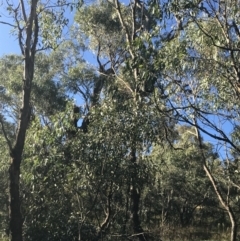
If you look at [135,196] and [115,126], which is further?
[135,196]

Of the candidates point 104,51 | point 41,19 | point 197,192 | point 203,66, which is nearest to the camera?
point 203,66

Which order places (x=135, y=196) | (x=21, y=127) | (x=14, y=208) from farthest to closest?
(x=135, y=196)
(x=21, y=127)
(x=14, y=208)

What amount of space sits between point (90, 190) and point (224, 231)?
18426mm

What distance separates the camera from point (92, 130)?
830 centimetres

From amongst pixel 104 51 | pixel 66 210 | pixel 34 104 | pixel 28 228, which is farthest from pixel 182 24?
pixel 34 104

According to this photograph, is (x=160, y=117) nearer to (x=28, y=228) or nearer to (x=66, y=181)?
(x=66, y=181)

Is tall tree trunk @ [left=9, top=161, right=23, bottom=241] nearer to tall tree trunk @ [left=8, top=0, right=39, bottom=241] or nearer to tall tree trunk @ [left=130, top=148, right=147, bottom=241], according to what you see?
tall tree trunk @ [left=8, top=0, right=39, bottom=241]

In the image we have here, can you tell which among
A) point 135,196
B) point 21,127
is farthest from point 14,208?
point 135,196

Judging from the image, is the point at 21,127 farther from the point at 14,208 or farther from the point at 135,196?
the point at 135,196

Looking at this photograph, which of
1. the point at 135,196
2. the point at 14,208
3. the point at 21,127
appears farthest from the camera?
the point at 135,196

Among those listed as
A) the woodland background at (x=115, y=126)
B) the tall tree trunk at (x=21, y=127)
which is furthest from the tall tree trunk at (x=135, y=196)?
the tall tree trunk at (x=21, y=127)

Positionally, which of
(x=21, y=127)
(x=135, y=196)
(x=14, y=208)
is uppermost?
(x=21, y=127)

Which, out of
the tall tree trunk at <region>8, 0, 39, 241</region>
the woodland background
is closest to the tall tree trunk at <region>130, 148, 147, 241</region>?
the woodland background

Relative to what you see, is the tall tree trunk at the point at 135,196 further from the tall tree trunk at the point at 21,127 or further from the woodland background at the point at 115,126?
the tall tree trunk at the point at 21,127
